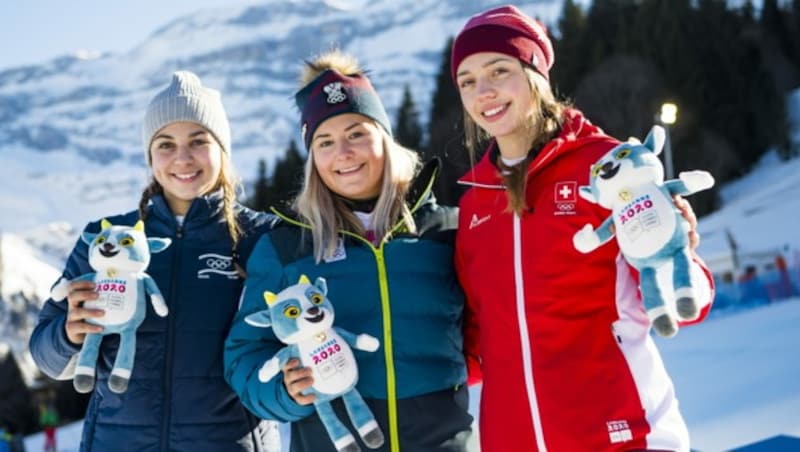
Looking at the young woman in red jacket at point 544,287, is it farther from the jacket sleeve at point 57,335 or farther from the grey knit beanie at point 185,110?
the jacket sleeve at point 57,335

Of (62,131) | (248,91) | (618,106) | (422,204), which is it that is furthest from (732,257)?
(62,131)

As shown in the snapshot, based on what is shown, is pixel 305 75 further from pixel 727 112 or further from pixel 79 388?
pixel 727 112

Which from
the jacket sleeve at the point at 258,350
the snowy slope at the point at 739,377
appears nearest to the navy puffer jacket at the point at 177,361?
the jacket sleeve at the point at 258,350

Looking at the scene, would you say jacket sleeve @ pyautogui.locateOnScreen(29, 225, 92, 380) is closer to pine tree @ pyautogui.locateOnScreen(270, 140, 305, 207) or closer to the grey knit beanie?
the grey knit beanie

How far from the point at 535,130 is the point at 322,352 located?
97 centimetres

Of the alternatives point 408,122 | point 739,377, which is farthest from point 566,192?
point 408,122

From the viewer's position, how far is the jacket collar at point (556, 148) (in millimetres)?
2528

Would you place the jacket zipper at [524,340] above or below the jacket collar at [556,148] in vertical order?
below

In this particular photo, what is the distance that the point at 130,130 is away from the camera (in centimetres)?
19825

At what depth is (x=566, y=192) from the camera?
2494mm

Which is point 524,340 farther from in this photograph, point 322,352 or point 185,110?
point 185,110

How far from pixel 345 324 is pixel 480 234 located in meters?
0.52

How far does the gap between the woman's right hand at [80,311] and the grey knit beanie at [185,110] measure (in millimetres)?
653

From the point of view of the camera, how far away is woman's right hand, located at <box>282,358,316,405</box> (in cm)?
252
